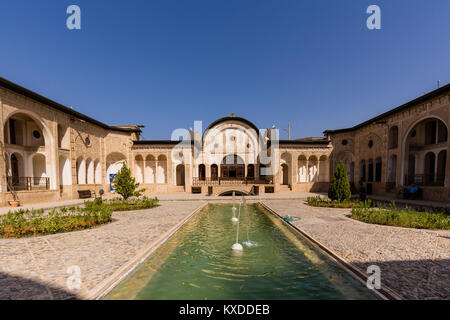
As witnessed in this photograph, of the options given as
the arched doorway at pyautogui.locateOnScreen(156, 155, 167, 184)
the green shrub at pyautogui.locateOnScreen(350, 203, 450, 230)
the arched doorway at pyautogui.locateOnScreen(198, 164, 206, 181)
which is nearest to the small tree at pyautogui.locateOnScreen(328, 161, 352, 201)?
the green shrub at pyautogui.locateOnScreen(350, 203, 450, 230)

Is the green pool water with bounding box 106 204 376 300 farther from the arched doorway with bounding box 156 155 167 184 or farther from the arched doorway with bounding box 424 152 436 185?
the arched doorway with bounding box 424 152 436 185

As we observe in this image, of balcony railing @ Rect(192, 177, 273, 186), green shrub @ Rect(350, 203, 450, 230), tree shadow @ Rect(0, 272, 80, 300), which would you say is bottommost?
balcony railing @ Rect(192, 177, 273, 186)

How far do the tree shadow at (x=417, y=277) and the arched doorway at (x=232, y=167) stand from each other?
21573 millimetres

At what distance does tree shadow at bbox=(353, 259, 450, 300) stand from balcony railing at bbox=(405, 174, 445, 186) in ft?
56.7

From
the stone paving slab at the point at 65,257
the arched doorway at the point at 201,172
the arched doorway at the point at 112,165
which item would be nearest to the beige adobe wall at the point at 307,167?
the arched doorway at the point at 201,172

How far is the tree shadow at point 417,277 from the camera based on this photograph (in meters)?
3.52

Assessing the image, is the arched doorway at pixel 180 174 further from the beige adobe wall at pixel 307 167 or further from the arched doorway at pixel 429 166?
the arched doorway at pixel 429 166

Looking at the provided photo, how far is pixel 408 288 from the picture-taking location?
12.1 feet

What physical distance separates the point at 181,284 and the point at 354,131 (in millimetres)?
27013

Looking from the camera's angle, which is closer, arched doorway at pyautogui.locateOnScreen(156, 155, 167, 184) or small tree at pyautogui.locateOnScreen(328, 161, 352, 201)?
small tree at pyautogui.locateOnScreen(328, 161, 352, 201)

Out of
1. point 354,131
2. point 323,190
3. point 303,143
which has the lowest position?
point 323,190

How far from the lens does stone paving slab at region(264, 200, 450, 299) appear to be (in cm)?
379
